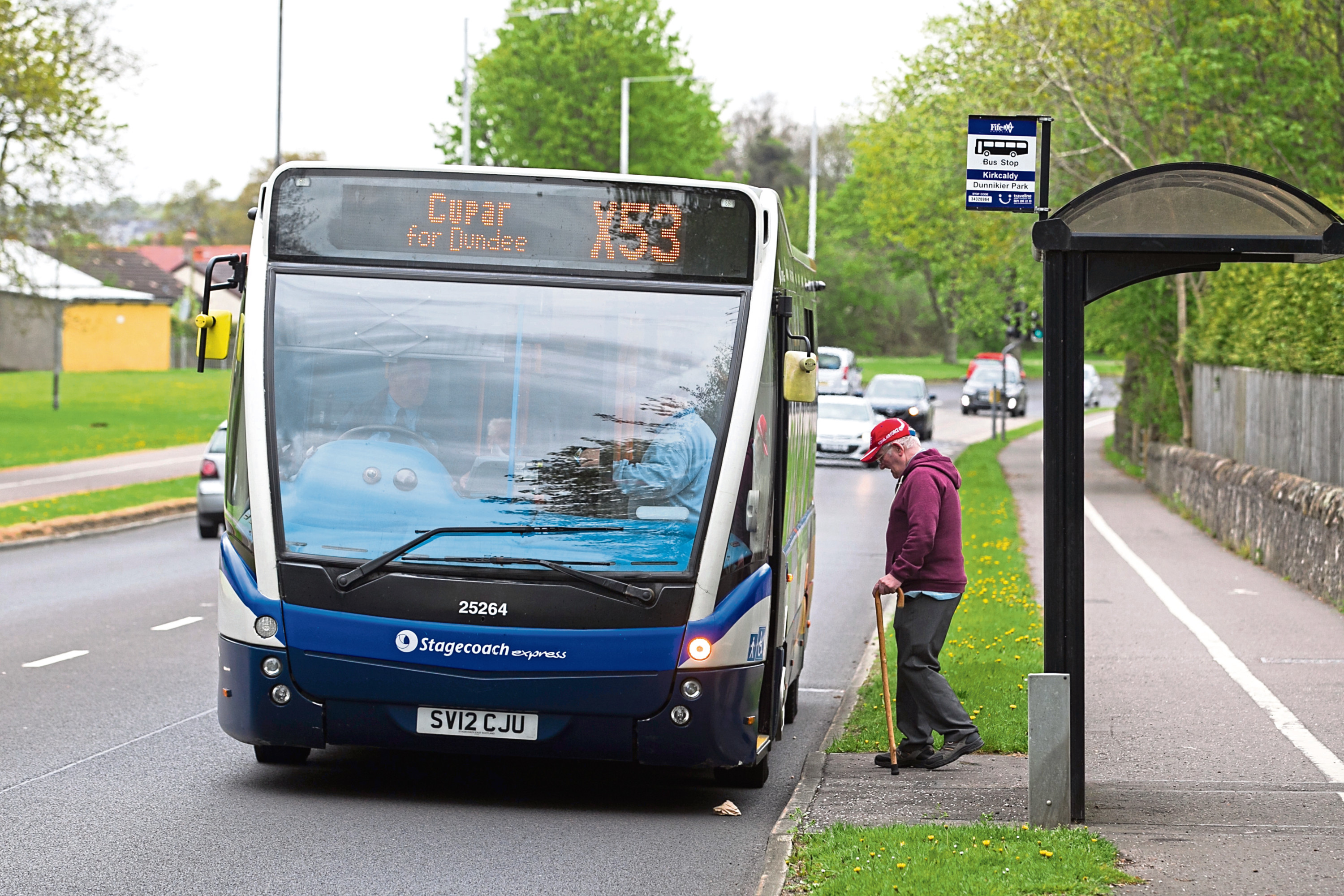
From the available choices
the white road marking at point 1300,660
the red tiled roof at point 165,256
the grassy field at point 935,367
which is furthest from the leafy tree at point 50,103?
the red tiled roof at point 165,256

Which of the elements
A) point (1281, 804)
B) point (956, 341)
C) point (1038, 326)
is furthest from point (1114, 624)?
point (956, 341)

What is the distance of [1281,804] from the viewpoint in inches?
300

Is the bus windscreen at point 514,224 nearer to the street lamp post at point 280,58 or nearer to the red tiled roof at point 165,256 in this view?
the street lamp post at point 280,58

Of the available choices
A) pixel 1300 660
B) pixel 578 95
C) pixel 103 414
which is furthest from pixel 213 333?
pixel 578 95

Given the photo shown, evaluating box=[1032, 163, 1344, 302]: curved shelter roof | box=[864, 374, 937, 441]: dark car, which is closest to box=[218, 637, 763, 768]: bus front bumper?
box=[1032, 163, 1344, 302]: curved shelter roof

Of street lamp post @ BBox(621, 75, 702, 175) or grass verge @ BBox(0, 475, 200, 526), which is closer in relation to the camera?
grass verge @ BBox(0, 475, 200, 526)

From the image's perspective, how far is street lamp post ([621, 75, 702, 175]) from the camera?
56094 millimetres

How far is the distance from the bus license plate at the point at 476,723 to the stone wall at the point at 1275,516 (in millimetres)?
10091

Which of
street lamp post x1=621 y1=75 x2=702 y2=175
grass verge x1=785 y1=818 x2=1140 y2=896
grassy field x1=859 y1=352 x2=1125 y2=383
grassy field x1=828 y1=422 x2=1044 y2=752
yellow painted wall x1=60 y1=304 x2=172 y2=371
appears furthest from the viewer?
grassy field x1=859 y1=352 x2=1125 y2=383

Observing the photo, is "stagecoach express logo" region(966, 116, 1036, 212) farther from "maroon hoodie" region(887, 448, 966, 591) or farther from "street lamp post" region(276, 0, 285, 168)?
"street lamp post" region(276, 0, 285, 168)

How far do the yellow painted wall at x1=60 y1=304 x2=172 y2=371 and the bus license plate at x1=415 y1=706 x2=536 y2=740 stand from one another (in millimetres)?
76006

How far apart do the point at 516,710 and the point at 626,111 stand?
167ft

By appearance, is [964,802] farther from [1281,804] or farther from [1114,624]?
[1114,624]

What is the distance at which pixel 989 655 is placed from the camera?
474 inches
